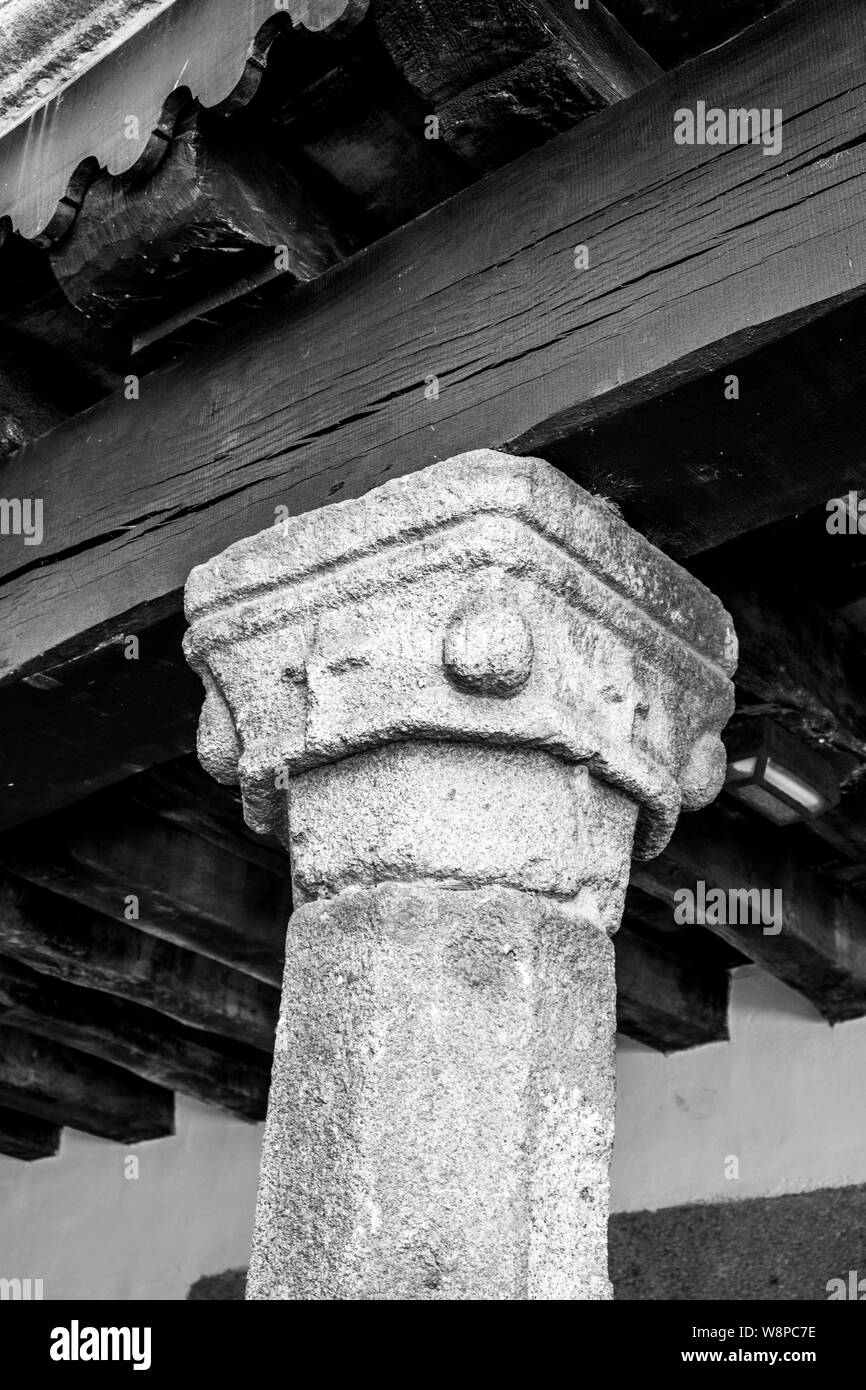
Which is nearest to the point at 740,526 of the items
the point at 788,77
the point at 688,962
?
the point at 788,77

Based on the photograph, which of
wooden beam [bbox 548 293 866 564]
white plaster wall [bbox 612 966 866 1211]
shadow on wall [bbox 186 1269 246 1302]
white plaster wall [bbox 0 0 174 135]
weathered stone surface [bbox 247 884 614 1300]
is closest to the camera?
weathered stone surface [bbox 247 884 614 1300]

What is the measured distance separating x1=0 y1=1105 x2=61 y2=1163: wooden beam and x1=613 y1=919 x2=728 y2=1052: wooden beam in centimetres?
240

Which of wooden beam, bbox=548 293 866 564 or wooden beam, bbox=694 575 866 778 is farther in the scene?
wooden beam, bbox=694 575 866 778

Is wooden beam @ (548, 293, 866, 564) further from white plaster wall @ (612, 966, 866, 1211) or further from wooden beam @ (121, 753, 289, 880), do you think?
white plaster wall @ (612, 966, 866, 1211)

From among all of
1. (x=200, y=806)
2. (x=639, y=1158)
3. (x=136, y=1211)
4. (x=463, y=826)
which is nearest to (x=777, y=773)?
(x=200, y=806)

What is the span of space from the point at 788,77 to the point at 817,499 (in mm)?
458

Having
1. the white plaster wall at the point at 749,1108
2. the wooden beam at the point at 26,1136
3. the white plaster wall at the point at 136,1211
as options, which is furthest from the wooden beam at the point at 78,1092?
the white plaster wall at the point at 749,1108

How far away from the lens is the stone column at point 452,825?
1527mm

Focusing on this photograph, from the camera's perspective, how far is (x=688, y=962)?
4.20m

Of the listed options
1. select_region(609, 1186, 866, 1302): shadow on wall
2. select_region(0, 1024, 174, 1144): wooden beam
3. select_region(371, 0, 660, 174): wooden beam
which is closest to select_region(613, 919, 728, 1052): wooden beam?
select_region(609, 1186, 866, 1302): shadow on wall

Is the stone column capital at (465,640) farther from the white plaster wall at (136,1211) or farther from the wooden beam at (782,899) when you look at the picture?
the white plaster wall at (136,1211)

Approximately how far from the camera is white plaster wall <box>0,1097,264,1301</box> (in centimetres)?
498

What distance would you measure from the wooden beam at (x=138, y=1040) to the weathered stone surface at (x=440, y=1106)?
110 inches

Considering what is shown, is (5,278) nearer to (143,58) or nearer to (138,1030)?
(143,58)
